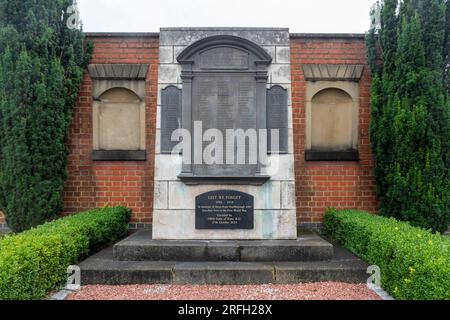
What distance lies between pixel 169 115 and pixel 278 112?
1.79 meters

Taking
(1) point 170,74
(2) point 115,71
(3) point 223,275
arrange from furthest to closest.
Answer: (2) point 115,71
(1) point 170,74
(3) point 223,275

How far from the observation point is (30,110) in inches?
265

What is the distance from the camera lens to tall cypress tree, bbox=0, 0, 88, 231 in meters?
6.60

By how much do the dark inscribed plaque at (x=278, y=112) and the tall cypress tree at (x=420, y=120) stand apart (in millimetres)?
2238

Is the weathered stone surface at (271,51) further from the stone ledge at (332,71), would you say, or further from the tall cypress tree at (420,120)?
the tall cypress tree at (420,120)

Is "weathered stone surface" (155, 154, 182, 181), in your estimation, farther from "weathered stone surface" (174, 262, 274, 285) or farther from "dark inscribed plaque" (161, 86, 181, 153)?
"weathered stone surface" (174, 262, 274, 285)

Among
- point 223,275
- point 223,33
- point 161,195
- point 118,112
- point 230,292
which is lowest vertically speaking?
point 230,292

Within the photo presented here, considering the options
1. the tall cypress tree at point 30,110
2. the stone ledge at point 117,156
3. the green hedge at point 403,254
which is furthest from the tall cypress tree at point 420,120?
the tall cypress tree at point 30,110

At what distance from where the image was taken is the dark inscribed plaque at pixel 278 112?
6035mm

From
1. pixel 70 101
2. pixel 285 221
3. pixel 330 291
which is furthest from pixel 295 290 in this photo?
pixel 70 101

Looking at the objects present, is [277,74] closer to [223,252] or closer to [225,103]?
[225,103]

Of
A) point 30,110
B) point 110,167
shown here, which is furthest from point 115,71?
point 110,167

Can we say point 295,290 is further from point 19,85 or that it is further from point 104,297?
point 19,85

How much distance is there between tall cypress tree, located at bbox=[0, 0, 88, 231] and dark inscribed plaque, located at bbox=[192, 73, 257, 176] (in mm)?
2889
